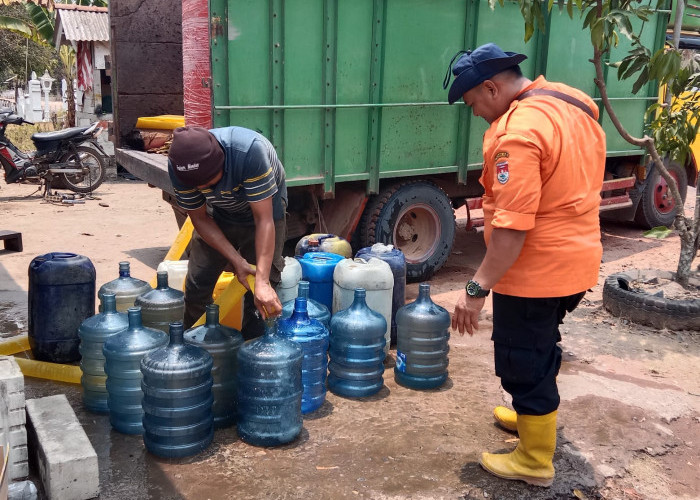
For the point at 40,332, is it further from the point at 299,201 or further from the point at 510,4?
the point at 510,4

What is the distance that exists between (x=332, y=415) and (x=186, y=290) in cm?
124

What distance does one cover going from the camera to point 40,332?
4340 millimetres

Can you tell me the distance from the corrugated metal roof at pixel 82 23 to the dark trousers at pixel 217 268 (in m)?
12.5

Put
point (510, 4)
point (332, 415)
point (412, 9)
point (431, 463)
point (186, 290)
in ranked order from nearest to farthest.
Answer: point (431, 463), point (332, 415), point (186, 290), point (412, 9), point (510, 4)

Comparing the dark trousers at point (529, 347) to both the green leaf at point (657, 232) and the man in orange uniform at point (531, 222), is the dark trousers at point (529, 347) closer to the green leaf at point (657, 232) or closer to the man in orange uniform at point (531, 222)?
the man in orange uniform at point (531, 222)

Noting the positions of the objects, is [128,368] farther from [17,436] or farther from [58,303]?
[58,303]

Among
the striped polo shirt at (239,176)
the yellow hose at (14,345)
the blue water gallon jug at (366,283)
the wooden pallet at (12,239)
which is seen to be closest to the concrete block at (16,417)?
the striped polo shirt at (239,176)

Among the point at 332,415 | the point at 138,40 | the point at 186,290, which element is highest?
the point at 138,40

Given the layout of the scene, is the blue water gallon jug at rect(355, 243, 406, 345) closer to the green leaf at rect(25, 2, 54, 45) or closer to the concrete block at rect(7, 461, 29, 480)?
the concrete block at rect(7, 461, 29, 480)

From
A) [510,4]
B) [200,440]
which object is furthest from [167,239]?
[200,440]

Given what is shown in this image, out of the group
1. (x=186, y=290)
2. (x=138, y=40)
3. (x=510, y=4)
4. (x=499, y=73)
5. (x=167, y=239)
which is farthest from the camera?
(x=167, y=239)

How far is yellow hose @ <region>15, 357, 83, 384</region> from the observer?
4.23 meters

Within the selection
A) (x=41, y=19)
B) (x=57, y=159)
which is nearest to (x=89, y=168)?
(x=57, y=159)

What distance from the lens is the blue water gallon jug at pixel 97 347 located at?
376 cm
